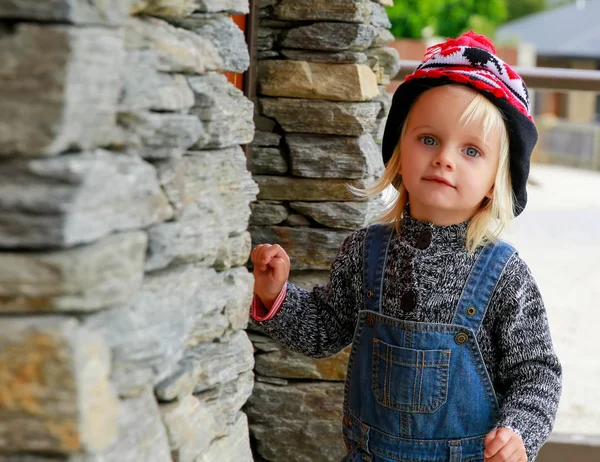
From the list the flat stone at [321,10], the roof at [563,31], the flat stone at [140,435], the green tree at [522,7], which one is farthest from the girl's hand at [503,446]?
the green tree at [522,7]

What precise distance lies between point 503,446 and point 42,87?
1097mm

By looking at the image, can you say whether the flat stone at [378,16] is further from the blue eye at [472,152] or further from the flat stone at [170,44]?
the flat stone at [170,44]

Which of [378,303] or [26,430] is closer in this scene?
[26,430]

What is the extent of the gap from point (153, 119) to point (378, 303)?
862 mm

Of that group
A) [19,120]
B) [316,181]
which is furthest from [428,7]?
[19,120]

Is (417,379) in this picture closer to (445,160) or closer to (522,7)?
(445,160)

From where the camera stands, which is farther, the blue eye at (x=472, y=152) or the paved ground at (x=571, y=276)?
the paved ground at (x=571, y=276)

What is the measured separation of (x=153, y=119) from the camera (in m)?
1.17

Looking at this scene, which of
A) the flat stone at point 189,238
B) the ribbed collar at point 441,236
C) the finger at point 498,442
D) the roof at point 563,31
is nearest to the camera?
the flat stone at point 189,238

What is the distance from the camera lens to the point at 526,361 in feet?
5.95

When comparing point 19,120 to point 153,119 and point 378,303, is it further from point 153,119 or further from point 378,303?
point 378,303

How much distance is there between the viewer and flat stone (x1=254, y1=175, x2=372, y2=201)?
242 centimetres

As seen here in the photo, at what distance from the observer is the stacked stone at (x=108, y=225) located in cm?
98

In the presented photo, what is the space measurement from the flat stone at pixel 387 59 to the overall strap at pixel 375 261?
0.80 meters
